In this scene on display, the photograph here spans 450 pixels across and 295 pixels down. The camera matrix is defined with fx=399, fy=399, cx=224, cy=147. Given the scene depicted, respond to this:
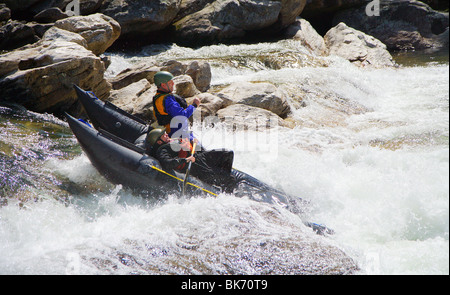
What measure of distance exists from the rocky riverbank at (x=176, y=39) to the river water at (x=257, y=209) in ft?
2.17

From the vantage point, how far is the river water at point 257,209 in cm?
360

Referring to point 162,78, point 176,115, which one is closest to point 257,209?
point 176,115

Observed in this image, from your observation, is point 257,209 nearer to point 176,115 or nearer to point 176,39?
point 176,115

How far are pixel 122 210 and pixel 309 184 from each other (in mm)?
2548

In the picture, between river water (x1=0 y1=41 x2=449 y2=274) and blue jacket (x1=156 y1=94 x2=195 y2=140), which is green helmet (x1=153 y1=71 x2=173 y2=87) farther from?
river water (x1=0 y1=41 x2=449 y2=274)

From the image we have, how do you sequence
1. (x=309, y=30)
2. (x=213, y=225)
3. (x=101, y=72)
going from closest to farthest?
1. (x=213, y=225)
2. (x=101, y=72)
3. (x=309, y=30)

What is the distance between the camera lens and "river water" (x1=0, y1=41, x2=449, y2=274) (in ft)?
11.8

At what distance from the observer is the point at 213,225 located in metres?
4.15

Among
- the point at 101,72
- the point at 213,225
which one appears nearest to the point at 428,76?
the point at 101,72

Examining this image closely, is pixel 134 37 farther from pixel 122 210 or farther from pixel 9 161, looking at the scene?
pixel 122 210

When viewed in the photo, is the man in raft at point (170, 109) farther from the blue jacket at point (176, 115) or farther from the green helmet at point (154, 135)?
the green helmet at point (154, 135)

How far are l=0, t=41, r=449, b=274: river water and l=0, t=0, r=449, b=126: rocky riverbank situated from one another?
2.17 feet

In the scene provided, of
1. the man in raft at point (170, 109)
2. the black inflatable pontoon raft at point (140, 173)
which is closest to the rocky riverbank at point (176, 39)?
the man in raft at point (170, 109)
